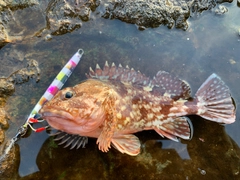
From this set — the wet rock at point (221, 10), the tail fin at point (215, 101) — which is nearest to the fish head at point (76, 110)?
the tail fin at point (215, 101)

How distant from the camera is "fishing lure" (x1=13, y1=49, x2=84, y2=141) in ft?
11.3

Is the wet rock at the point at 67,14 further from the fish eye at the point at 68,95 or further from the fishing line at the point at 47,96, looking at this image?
the fish eye at the point at 68,95

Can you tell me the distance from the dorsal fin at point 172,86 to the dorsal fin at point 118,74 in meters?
0.17

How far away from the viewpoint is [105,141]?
3.17 meters

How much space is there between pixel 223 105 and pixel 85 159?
178cm

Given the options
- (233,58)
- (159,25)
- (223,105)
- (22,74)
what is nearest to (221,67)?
(233,58)

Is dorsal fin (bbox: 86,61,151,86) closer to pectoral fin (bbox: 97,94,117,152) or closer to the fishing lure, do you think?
the fishing lure

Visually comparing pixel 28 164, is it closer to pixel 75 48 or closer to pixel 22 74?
pixel 22 74

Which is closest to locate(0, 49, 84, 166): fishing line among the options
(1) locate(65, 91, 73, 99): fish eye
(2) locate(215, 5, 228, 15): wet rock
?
(1) locate(65, 91, 73, 99): fish eye

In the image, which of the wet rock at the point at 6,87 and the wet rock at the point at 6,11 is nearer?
the wet rock at the point at 6,87

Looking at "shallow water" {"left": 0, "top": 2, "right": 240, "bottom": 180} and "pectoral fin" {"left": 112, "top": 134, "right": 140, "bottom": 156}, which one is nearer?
"pectoral fin" {"left": 112, "top": 134, "right": 140, "bottom": 156}

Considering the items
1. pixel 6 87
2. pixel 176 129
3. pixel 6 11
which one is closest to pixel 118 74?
pixel 176 129

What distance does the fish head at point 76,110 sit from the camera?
2.96 metres

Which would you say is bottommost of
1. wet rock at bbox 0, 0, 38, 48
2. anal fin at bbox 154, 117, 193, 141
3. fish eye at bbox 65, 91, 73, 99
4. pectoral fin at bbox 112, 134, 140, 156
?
pectoral fin at bbox 112, 134, 140, 156
